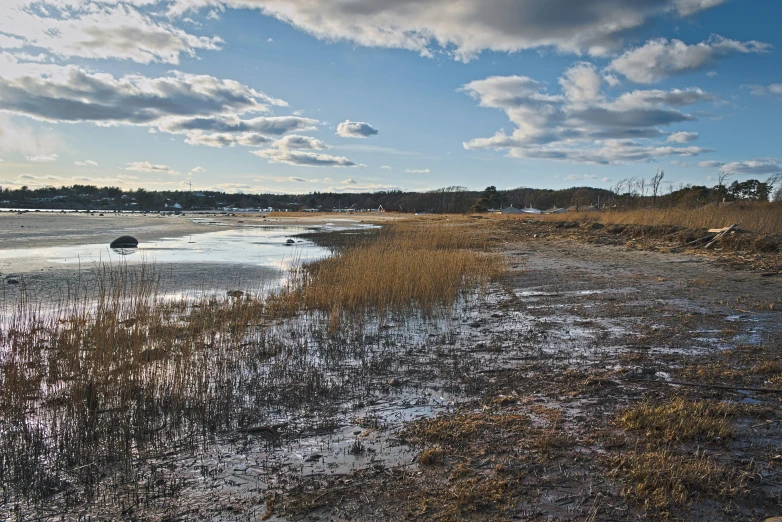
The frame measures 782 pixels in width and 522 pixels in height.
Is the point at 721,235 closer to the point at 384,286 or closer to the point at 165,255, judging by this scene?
the point at 384,286

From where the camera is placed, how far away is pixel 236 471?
4355mm

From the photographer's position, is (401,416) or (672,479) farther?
(401,416)

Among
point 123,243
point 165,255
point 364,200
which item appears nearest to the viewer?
point 165,255

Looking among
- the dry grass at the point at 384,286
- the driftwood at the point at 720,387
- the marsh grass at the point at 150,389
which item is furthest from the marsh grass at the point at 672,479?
the dry grass at the point at 384,286

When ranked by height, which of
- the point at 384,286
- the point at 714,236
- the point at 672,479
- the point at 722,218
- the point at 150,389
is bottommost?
the point at 150,389

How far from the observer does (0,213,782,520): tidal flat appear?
3.78 m

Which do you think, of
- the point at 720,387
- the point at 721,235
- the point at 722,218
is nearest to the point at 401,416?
the point at 720,387

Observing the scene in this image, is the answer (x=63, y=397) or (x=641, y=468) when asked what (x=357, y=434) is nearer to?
(x=641, y=468)

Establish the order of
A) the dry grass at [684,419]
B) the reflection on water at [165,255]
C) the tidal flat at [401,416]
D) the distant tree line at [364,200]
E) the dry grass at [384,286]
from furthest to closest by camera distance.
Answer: the distant tree line at [364,200] < the reflection on water at [165,255] < the dry grass at [384,286] < the dry grass at [684,419] < the tidal flat at [401,416]

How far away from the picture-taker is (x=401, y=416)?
5.48 metres

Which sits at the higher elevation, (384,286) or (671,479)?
(384,286)

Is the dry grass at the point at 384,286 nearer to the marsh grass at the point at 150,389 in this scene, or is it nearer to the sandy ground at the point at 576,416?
the marsh grass at the point at 150,389

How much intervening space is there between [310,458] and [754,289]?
12663 millimetres

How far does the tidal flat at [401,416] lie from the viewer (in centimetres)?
378
